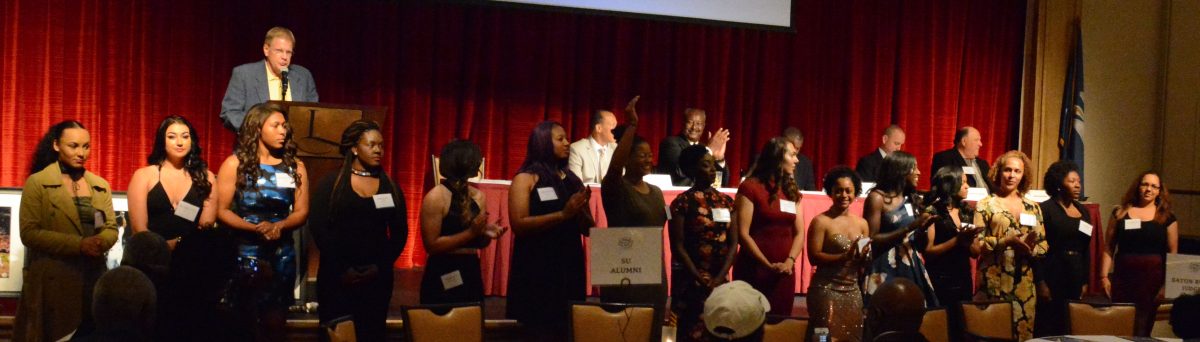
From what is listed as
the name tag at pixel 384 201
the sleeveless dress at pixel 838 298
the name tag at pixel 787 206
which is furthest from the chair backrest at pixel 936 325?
the name tag at pixel 384 201

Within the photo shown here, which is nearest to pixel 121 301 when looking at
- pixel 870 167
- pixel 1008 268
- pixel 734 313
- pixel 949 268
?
pixel 734 313

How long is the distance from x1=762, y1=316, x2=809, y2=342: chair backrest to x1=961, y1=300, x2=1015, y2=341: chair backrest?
3.16ft

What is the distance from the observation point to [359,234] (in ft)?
14.4

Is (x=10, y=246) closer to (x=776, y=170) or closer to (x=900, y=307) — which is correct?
(x=776, y=170)

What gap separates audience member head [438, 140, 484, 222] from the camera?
450 centimetres

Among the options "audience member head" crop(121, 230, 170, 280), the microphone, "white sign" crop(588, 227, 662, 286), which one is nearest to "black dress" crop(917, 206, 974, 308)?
"white sign" crop(588, 227, 662, 286)

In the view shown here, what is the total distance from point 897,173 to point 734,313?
2562mm

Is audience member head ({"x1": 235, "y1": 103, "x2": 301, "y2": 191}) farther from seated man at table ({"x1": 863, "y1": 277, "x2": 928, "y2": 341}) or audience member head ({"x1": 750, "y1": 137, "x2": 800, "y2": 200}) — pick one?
seated man at table ({"x1": 863, "y1": 277, "x2": 928, "y2": 341})

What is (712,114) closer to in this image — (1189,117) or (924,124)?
(924,124)

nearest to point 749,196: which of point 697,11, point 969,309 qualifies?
point 969,309

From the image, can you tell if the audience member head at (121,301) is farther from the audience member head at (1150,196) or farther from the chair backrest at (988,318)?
the audience member head at (1150,196)

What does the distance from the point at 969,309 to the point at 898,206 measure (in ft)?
2.17

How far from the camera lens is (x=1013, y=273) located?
558 cm

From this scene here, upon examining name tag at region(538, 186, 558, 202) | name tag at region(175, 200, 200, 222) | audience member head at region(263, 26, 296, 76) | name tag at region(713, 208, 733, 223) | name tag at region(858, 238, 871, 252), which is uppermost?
audience member head at region(263, 26, 296, 76)
